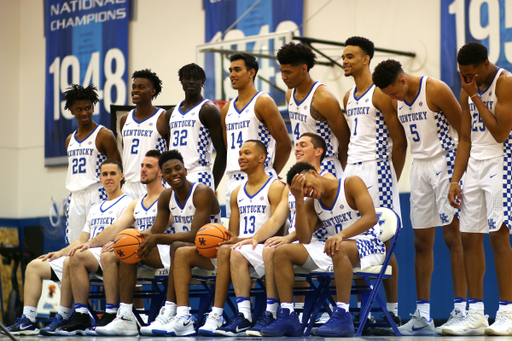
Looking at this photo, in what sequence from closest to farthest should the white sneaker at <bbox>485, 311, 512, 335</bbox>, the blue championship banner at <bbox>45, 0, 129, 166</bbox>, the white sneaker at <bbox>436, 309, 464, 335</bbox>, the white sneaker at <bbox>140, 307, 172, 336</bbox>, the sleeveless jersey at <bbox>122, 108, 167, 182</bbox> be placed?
1. the white sneaker at <bbox>485, 311, 512, 335</bbox>
2. the white sneaker at <bbox>436, 309, 464, 335</bbox>
3. the white sneaker at <bbox>140, 307, 172, 336</bbox>
4. the sleeveless jersey at <bbox>122, 108, 167, 182</bbox>
5. the blue championship banner at <bbox>45, 0, 129, 166</bbox>

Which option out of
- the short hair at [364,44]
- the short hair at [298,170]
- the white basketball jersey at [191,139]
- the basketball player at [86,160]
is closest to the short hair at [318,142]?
the short hair at [298,170]

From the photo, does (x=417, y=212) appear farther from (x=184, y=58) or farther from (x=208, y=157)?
(x=184, y=58)

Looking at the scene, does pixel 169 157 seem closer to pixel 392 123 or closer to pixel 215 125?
pixel 215 125

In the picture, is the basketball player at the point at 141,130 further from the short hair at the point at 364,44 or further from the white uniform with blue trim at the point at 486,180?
the white uniform with blue trim at the point at 486,180

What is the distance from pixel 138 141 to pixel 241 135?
117cm

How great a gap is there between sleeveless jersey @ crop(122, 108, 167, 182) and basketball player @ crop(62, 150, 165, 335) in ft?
1.38

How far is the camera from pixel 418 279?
5.20m

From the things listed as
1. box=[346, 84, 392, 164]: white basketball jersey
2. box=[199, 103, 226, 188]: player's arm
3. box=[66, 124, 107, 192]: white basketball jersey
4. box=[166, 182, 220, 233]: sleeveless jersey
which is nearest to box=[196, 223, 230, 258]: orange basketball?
box=[166, 182, 220, 233]: sleeveless jersey

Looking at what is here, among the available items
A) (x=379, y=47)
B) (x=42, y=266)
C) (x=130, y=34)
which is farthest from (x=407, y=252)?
(x=130, y=34)

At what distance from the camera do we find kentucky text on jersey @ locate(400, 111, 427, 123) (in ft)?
16.6

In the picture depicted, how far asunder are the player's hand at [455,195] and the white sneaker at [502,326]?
2.58 ft

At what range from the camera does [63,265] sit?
575 cm

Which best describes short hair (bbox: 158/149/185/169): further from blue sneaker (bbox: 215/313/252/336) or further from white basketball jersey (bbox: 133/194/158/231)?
blue sneaker (bbox: 215/313/252/336)

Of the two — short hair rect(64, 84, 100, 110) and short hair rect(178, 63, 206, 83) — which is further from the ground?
short hair rect(178, 63, 206, 83)
